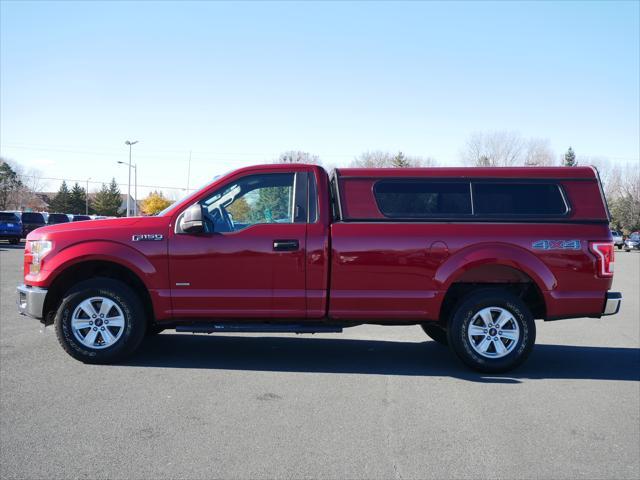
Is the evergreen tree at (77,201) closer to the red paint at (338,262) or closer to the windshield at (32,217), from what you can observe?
the windshield at (32,217)

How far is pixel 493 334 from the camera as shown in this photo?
5.80 meters

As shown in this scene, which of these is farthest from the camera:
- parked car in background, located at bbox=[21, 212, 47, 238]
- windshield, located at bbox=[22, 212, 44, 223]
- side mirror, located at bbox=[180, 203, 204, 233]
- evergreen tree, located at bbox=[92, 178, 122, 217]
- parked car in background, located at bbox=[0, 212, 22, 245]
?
evergreen tree, located at bbox=[92, 178, 122, 217]

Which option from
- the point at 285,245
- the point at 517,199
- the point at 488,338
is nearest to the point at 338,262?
the point at 285,245

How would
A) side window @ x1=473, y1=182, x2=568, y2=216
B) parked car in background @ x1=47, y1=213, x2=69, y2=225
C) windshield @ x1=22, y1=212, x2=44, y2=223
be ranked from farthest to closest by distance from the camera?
parked car in background @ x1=47, y1=213, x2=69, y2=225
windshield @ x1=22, y1=212, x2=44, y2=223
side window @ x1=473, y1=182, x2=568, y2=216

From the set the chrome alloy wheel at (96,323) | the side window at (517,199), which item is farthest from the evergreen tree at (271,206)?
the side window at (517,199)

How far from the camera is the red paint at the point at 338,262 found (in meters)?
5.76

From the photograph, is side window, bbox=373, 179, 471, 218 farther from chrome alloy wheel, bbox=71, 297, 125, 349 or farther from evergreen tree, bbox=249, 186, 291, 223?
chrome alloy wheel, bbox=71, 297, 125, 349

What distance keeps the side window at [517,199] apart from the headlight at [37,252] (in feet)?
14.9

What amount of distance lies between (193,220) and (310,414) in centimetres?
238

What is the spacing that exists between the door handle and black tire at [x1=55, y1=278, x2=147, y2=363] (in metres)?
1.56

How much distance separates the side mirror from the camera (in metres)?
5.67

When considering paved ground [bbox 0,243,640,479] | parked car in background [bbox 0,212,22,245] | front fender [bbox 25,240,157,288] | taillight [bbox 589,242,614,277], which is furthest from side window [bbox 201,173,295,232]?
parked car in background [bbox 0,212,22,245]

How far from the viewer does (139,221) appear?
5.86 m

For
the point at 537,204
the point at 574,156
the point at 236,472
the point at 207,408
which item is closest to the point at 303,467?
the point at 236,472
